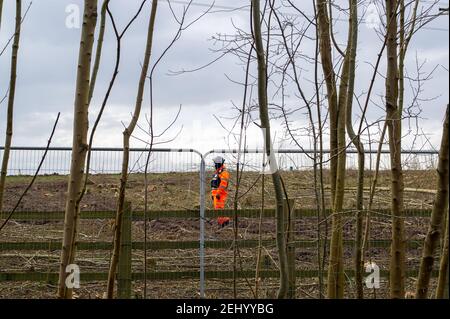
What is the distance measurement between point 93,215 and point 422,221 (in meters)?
4.00

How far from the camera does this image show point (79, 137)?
2.19 metres

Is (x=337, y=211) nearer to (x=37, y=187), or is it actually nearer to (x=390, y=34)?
(x=390, y=34)

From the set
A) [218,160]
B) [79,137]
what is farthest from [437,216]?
[218,160]

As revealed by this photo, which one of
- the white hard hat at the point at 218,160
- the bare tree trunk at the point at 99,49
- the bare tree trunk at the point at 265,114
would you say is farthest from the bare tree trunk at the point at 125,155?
the white hard hat at the point at 218,160

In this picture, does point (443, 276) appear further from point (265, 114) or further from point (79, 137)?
point (79, 137)

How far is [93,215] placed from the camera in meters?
6.29

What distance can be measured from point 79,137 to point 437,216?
3.93 ft

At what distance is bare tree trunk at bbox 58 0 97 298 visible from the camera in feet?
7.10

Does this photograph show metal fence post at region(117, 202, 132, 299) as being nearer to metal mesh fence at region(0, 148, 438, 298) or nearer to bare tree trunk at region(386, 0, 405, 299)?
metal mesh fence at region(0, 148, 438, 298)

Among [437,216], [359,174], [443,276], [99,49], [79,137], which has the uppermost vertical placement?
[99,49]

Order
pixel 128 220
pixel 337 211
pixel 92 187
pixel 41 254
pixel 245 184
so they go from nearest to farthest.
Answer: pixel 337 211 < pixel 128 220 < pixel 245 184 < pixel 41 254 < pixel 92 187

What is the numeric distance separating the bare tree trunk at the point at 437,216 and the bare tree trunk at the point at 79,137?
3.78 feet

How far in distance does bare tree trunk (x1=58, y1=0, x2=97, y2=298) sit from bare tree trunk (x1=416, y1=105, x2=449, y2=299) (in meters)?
1.15
